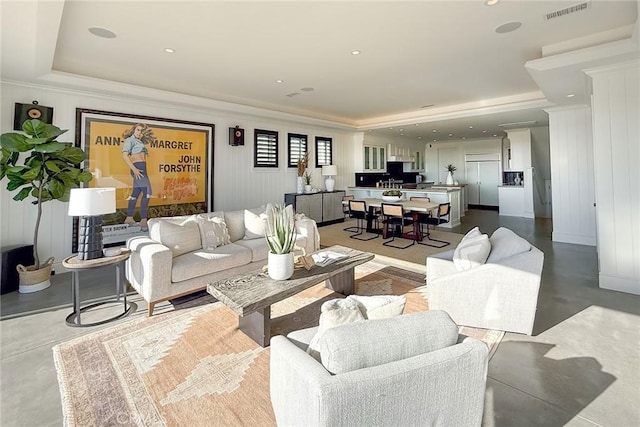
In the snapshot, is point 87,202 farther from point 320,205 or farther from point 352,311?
point 320,205

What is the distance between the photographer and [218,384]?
6.33 feet

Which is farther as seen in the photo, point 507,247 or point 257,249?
point 257,249

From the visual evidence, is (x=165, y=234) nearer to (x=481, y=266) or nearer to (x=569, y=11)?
(x=481, y=266)

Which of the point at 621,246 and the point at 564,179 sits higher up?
the point at 564,179

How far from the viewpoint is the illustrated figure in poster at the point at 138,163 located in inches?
195

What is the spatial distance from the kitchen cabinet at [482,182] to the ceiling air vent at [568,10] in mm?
8817

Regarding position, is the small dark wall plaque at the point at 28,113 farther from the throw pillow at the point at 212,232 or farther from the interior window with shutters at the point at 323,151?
the interior window with shutters at the point at 323,151

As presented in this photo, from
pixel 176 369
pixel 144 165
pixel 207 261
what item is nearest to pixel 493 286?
pixel 176 369

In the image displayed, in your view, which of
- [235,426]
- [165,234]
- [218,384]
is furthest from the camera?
[165,234]

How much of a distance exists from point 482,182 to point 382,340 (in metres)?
12.0

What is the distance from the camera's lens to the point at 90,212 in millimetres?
2750

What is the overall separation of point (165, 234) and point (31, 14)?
2153mm

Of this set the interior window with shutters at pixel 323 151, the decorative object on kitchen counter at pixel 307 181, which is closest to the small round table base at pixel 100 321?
the decorative object on kitchen counter at pixel 307 181

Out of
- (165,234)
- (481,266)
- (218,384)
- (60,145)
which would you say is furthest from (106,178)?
(481,266)
